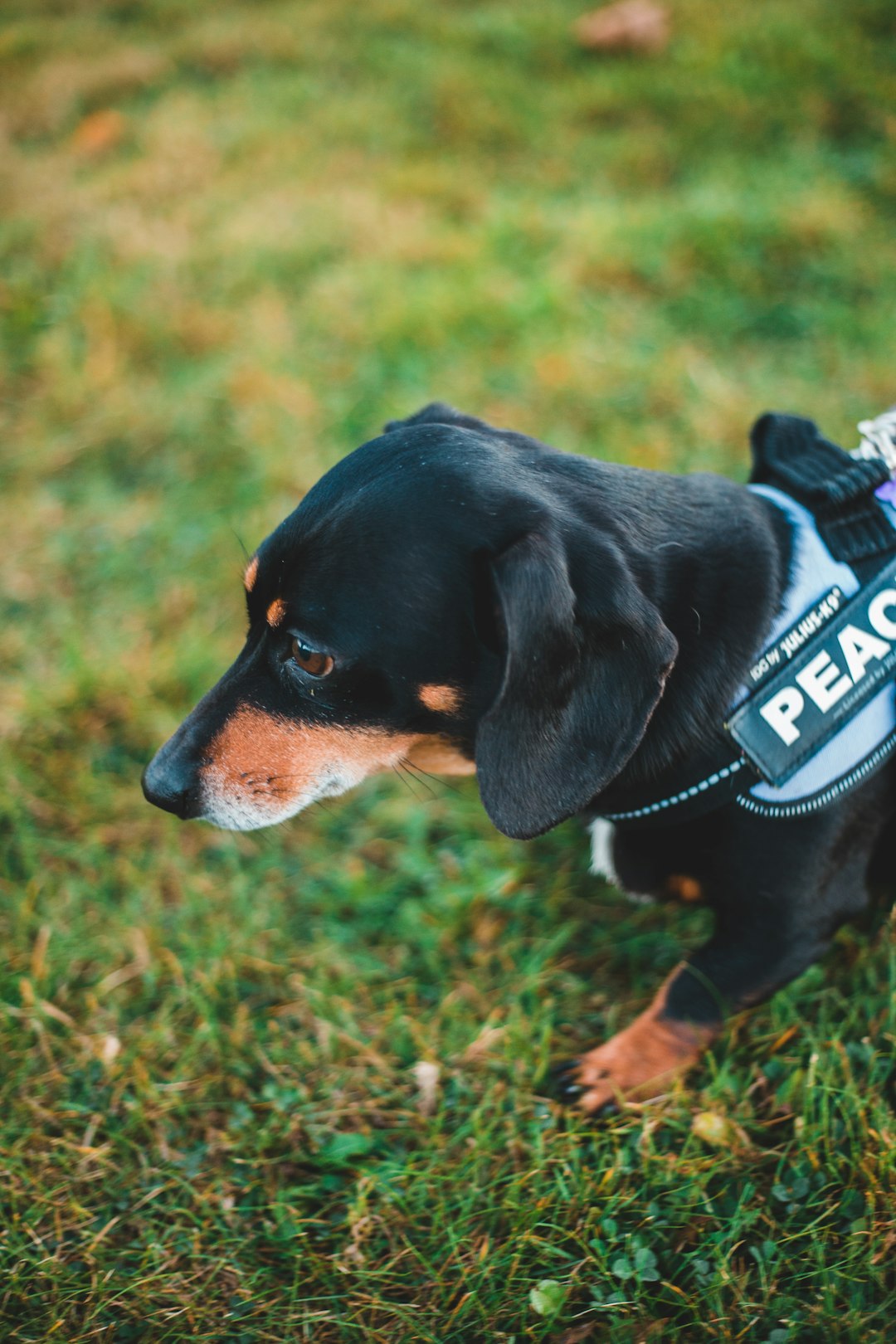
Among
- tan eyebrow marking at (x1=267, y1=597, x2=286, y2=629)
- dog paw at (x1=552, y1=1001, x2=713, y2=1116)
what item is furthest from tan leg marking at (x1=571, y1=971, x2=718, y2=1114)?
tan eyebrow marking at (x1=267, y1=597, x2=286, y2=629)

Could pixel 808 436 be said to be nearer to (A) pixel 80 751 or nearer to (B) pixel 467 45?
(A) pixel 80 751

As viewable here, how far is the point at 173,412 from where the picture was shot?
410 cm

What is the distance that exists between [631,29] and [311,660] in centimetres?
573

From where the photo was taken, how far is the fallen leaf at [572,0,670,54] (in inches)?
228

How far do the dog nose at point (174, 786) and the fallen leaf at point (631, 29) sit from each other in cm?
584

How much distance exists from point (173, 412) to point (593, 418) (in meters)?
1.78

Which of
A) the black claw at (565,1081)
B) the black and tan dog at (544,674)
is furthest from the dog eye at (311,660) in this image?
the black claw at (565,1081)

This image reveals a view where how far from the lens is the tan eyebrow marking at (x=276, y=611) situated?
1.79 m

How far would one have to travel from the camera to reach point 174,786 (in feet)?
6.19

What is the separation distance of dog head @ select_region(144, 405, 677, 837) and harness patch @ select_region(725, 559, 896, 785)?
0.22 m

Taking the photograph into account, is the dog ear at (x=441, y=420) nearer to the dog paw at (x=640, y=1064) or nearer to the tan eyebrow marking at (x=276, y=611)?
the tan eyebrow marking at (x=276, y=611)

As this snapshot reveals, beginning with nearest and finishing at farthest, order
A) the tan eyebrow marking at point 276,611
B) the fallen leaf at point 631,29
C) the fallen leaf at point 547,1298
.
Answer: the fallen leaf at point 547,1298 < the tan eyebrow marking at point 276,611 < the fallen leaf at point 631,29

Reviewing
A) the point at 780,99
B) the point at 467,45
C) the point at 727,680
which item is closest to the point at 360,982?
the point at 727,680

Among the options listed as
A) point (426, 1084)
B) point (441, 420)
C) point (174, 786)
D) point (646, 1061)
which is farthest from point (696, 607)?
point (426, 1084)
